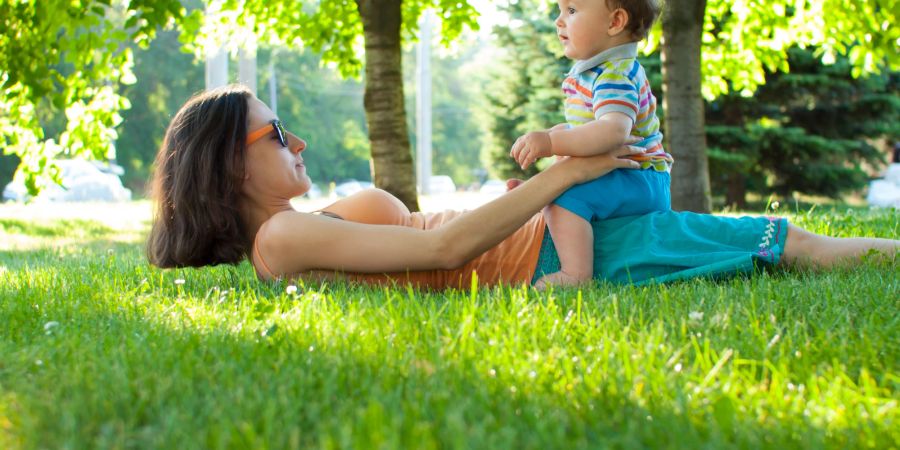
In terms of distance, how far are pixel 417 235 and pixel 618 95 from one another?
0.94m

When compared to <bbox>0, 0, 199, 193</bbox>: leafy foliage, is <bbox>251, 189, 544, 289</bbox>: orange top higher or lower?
lower

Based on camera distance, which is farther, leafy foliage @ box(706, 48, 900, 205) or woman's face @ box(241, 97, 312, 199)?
leafy foliage @ box(706, 48, 900, 205)

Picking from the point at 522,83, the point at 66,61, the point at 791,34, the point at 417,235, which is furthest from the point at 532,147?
the point at 522,83

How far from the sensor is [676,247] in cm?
338

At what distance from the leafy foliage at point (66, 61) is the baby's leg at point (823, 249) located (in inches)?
190

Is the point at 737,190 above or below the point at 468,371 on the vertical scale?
below

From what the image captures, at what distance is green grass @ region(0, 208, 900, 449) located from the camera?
1.58 meters

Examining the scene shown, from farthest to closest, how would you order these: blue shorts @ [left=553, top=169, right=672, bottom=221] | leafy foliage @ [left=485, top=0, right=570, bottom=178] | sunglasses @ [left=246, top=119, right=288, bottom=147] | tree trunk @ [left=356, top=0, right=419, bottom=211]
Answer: leafy foliage @ [left=485, top=0, right=570, bottom=178]
tree trunk @ [left=356, top=0, right=419, bottom=211]
sunglasses @ [left=246, top=119, right=288, bottom=147]
blue shorts @ [left=553, top=169, right=672, bottom=221]

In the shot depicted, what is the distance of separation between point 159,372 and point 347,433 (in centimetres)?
74

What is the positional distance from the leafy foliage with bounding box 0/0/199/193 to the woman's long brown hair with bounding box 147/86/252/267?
3.30 m

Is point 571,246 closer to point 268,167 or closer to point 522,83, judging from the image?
point 268,167

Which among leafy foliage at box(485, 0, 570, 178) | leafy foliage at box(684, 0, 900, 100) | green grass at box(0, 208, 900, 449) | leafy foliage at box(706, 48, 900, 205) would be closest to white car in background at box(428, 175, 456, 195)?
leafy foliage at box(485, 0, 570, 178)

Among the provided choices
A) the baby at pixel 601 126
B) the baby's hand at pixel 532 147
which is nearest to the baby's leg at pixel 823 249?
the baby at pixel 601 126

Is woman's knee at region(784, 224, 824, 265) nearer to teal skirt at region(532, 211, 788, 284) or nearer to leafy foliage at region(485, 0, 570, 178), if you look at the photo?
teal skirt at region(532, 211, 788, 284)
